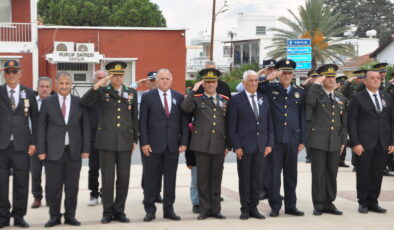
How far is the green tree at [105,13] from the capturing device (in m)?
52.6

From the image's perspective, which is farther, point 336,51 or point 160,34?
point 336,51

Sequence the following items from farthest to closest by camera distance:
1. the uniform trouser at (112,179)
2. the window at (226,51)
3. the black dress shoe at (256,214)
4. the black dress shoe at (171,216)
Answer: the window at (226,51) < the black dress shoe at (256,214) < the black dress shoe at (171,216) < the uniform trouser at (112,179)

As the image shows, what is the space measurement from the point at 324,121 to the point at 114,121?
9.92 feet

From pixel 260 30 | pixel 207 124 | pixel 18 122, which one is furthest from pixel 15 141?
pixel 260 30

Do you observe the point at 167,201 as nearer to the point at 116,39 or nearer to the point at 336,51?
the point at 116,39

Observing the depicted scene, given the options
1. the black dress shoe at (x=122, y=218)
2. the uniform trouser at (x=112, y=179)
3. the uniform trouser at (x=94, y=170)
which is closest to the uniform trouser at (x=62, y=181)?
the uniform trouser at (x=112, y=179)

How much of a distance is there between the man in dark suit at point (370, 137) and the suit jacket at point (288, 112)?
2.68ft

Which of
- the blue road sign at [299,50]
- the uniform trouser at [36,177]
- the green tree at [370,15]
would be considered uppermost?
the green tree at [370,15]

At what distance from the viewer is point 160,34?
3136 centimetres

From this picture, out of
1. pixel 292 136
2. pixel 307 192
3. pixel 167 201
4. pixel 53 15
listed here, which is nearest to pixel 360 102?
pixel 292 136

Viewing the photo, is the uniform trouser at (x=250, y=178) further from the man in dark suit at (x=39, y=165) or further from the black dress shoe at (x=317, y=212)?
the man in dark suit at (x=39, y=165)

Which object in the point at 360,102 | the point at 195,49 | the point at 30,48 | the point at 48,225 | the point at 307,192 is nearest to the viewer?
the point at 48,225

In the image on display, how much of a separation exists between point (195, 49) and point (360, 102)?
8057 cm

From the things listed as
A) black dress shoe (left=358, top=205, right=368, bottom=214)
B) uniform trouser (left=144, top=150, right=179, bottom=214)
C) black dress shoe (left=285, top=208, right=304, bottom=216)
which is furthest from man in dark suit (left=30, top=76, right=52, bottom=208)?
black dress shoe (left=358, top=205, right=368, bottom=214)
